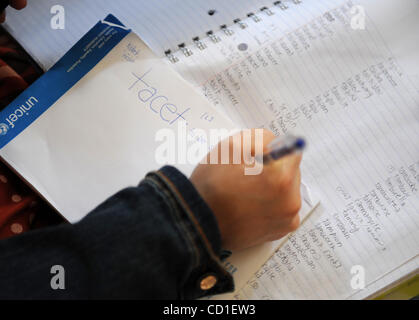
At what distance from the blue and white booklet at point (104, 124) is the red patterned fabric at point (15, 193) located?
0.10 feet

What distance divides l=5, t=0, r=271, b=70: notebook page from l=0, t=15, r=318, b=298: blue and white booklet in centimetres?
5

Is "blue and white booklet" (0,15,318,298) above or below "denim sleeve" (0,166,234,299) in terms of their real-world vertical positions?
above

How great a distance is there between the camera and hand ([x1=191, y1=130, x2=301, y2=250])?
0.42 m

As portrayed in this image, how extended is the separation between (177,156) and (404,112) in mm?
345

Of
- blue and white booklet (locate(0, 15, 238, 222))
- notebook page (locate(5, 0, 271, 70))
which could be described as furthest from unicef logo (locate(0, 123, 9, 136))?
notebook page (locate(5, 0, 271, 70))

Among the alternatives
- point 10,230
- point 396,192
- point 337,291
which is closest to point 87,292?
point 10,230

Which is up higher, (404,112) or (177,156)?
(177,156)

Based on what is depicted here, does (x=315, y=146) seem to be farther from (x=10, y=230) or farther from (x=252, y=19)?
(x=10, y=230)

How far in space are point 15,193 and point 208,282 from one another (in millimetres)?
306

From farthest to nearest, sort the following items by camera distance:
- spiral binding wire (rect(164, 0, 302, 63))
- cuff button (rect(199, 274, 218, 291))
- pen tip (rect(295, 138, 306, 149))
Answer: spiral binding wire (rect(164, 0, 302, 63)), cuff button (rect(199, 274, 218, 291)), pen tip (rect(295, 138, 306, 149))

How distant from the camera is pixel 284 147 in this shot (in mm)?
326

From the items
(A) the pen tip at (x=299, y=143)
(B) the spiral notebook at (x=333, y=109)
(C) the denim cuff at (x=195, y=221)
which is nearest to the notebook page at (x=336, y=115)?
(B) the spiral notebook at (x=333, y=109)

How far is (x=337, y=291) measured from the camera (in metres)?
0.47

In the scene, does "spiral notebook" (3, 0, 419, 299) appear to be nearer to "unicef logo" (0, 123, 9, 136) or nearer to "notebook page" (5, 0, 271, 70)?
"notebook page" (5, 0, 271, 70)
